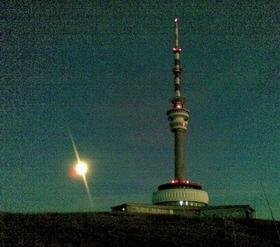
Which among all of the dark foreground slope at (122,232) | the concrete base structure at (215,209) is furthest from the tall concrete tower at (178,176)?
the dark foreground slope at (122,232)

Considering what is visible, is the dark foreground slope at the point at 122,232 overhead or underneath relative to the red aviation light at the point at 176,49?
underneath

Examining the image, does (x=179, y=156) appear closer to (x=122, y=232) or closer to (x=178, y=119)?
(x=178, y=119)

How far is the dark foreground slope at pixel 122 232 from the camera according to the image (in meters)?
21.4

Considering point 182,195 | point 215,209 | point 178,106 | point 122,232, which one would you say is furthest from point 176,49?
point 122,232

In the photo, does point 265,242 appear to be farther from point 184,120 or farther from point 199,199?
point 184,120

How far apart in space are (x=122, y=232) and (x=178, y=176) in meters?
66.6

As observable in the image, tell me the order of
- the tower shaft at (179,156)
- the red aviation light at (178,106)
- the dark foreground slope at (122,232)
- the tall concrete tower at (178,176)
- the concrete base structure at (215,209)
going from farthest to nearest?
the red aviation light at (178,106) < the tower shaft at (179,156) < the tall concrete tower at (178,176) < the concrete base structure at (215,209) < the dark foreground slope at (122,232)

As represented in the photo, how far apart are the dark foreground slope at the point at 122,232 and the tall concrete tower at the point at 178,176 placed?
54.6 metres

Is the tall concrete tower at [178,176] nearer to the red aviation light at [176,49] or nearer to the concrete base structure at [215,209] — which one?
the red aviation light at [176,49]

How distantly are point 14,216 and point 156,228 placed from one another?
11054 mm

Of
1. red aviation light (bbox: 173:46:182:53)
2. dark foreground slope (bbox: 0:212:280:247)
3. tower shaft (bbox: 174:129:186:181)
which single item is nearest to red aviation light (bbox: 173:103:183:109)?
tower shaft (bbox: 174:129:186:181)

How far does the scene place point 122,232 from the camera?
79.6 feet

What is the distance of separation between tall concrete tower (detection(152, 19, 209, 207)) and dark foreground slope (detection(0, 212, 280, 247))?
54587 millimetres

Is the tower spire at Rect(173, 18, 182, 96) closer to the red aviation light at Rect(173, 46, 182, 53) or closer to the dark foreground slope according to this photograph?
the red aviation light at Rect(173, 46, 182, 53)
